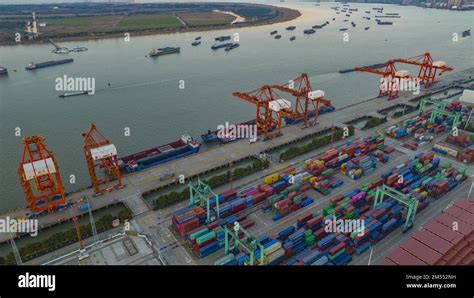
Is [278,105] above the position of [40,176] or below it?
above

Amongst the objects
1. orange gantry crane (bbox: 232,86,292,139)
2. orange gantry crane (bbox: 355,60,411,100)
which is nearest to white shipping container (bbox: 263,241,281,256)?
orange gantry crane (bbox: 232,86,292,139)

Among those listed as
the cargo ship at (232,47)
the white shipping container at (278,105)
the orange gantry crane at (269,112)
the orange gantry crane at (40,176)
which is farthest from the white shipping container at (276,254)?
the cargo ship at (232,47)

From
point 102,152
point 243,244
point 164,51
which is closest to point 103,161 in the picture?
point 102,152

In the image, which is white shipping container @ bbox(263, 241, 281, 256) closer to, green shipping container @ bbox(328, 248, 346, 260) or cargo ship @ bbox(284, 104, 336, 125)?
green shipping container @ bbox(328, 248, 346, 260)

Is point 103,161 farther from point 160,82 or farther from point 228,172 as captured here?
point 160,82

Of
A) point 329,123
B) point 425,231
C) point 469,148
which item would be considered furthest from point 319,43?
point 425,231

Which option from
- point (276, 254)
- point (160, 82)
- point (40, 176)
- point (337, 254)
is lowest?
point (337, 254)

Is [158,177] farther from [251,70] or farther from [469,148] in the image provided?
[251,70]
